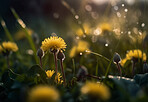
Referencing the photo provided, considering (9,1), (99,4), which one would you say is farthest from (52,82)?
(99,4)

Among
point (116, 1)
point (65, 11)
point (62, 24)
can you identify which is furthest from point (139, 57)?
point (65, 11)

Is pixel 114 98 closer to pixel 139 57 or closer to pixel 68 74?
pixel 139 57

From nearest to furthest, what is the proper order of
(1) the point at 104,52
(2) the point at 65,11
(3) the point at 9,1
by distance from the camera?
(1) the point at 104,52
(3) the point at 9,1
(2) the point at 65,11

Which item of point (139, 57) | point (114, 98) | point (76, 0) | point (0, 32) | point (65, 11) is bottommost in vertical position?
point (114, 98)

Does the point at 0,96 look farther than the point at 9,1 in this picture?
No

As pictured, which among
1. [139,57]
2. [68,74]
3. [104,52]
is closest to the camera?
[139,57]

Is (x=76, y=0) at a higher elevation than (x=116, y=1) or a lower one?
higher

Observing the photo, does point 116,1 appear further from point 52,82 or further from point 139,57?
point 52,82

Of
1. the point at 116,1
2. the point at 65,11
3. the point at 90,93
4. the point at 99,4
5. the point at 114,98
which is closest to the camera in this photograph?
the point at 90,93

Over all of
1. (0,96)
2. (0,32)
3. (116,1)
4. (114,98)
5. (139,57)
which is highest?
(0,32)
